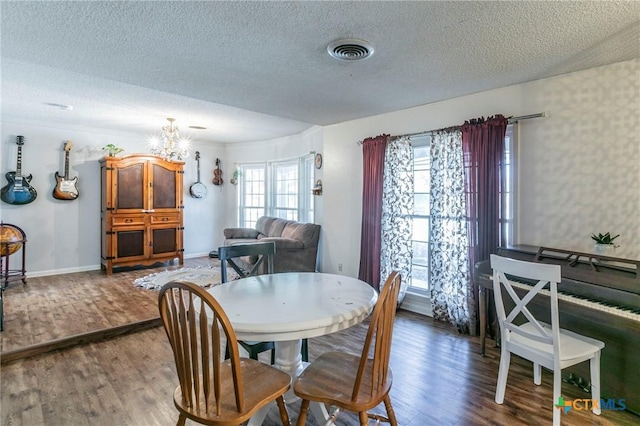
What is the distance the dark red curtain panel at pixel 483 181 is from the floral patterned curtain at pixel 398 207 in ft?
2.21

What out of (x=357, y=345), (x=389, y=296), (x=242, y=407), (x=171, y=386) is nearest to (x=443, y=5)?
(x=389, y=296)

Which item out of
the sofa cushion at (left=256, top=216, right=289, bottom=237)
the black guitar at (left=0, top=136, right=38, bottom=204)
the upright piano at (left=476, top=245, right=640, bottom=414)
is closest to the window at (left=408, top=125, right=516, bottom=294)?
the upright piano at (left=476, top=245, right=640, bottom=414)

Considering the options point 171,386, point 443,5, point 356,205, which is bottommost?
point 171,386

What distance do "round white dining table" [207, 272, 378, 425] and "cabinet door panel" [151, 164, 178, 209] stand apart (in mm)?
4344

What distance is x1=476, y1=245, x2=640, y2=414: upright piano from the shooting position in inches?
76.1

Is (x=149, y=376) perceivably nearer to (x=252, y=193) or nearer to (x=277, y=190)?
(x=277, y=190)

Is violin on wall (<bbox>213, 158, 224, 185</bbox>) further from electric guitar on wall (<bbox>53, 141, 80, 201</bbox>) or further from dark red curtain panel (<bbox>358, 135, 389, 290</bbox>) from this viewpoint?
dark red curtain panel (<bbox>358, 135, 389, 290</bbox>)

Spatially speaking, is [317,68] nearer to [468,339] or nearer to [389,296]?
[389,296]

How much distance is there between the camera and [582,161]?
2631 millimetres

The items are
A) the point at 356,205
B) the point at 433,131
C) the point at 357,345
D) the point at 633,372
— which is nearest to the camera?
the point at 633,372

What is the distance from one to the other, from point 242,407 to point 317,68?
2.34 metres

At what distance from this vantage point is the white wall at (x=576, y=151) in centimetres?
242

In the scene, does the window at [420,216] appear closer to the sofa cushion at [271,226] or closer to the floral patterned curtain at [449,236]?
the floral patterned curtain at [449,236]

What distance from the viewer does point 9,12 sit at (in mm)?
1835
